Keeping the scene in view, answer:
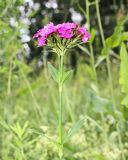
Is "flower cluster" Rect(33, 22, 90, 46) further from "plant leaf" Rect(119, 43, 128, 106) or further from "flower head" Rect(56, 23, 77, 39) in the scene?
"plant leaf" Rect(119, 43, 128, 106)

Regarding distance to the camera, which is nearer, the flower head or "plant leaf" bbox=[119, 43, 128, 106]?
the flower head

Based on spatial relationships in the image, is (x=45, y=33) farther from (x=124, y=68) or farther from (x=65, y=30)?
(x=124, y=68)

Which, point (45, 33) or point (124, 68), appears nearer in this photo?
point (45, 33)

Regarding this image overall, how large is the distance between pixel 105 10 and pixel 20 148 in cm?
1140

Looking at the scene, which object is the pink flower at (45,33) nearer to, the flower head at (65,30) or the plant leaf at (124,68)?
the flower head at (65,30)

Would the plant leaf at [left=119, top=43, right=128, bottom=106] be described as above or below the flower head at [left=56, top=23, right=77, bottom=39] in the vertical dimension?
below

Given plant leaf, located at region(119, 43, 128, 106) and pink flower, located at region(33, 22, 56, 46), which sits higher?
pink flower, located at region(33, 22, 56, 46)

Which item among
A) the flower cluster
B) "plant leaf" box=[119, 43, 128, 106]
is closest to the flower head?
the flower cluster

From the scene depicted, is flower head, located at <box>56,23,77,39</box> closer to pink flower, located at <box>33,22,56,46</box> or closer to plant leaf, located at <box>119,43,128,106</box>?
pink flower, located at <box>33,22,56,46</box>

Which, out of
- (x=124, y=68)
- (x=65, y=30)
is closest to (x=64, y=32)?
(x=65, y=30)

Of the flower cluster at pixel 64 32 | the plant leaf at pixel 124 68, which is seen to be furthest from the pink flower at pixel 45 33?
the plant leaf at pixel 124 68

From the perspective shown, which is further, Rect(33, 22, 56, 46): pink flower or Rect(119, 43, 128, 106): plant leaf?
Rect(119, 43, 128, 106): plant leaf

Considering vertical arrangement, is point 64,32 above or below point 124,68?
above

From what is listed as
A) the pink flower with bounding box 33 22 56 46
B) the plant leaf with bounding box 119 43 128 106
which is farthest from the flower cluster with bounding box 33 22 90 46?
the plant leaf with bounding box 119 43 128 106
